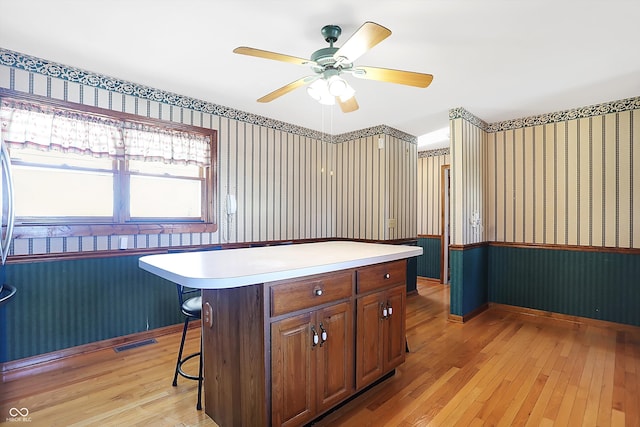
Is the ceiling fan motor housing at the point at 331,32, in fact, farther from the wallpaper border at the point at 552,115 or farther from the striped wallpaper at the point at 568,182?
the striped wallpaper at the point at 568,182

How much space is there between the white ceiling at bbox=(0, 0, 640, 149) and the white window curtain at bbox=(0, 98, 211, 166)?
0.42 meters

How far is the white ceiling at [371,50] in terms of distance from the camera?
1.94m

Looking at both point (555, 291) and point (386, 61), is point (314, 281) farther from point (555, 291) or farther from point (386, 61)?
point (555, 291)

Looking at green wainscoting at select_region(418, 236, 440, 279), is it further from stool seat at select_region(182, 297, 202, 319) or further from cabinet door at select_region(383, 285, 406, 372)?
stool seat at select_region(182, 297, 202, 319)

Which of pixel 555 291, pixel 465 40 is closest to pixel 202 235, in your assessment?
pixel 465 40

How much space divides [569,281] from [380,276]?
2.99 metres

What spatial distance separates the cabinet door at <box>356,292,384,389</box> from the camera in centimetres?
202

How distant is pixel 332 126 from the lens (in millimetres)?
4582

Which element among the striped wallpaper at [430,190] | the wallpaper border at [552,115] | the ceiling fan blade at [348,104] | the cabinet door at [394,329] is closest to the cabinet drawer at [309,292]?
the cabinet door at [394,329]

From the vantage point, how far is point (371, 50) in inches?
95.7

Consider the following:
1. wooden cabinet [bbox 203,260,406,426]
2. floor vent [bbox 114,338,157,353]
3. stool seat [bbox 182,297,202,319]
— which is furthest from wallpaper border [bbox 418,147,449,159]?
floor vent [bbox 114,338,157,353]

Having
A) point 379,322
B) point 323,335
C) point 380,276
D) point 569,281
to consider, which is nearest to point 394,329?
point 379,322

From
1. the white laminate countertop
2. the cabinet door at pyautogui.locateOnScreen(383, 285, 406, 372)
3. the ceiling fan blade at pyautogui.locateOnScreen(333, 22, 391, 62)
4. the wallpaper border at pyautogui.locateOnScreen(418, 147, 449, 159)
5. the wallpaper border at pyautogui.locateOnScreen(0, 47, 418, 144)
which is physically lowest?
the cabinet door at pyautogui.locateOnScreen(383, 285, 406, 372)

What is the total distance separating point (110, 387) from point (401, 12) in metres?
3.22
